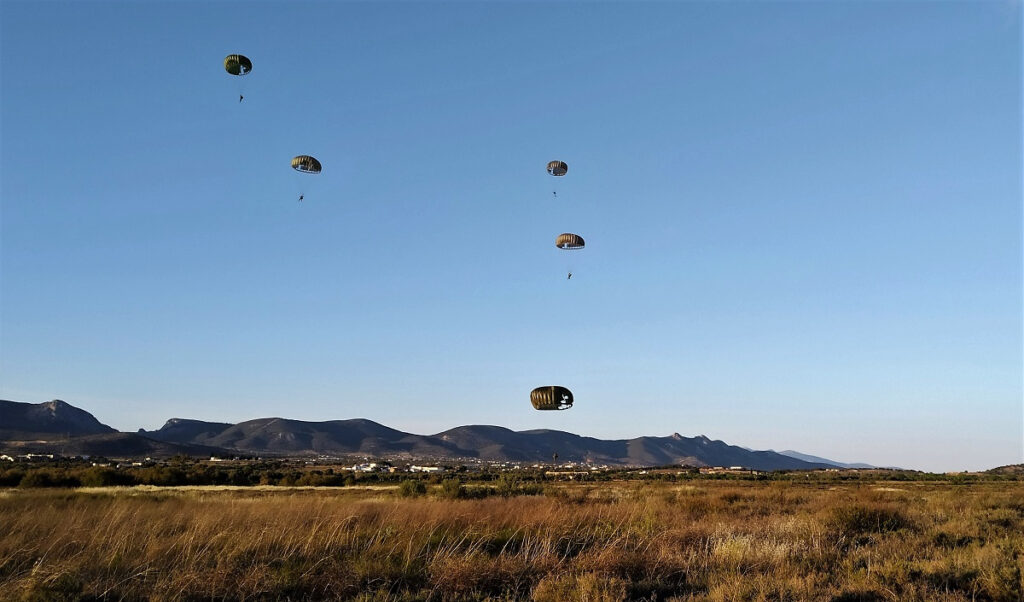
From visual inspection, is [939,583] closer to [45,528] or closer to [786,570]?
[786,570]

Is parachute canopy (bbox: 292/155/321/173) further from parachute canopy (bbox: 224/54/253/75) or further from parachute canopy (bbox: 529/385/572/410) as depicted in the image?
parachute canopy (bbox: 529/385/572/410)

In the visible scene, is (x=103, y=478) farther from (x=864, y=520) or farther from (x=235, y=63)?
(x=864, y=520)

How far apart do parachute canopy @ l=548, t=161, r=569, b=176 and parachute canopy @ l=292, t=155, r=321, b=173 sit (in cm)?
1683

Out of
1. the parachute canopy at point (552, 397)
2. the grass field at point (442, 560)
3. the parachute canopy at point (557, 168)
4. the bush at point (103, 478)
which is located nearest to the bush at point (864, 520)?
the grass field at point (442, 560)

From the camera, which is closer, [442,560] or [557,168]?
[442,560]

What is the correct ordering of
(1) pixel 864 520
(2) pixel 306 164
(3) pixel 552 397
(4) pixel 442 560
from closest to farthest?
(4) pixel 442 560 < (1) pixel 864 520 < (3) pixel 552 397 < (2) pixel 306 164

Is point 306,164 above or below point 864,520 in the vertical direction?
above

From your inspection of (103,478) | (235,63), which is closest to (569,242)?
(235,63)

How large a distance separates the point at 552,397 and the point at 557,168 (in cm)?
2146

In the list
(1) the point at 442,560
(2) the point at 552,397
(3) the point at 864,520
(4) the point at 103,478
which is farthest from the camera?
(4) the point at 103,478

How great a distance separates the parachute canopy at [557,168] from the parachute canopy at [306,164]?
1683 centimetres

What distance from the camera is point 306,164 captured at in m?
44.6

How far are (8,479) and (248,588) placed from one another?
55.8m

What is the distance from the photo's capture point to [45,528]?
39.6 feet
